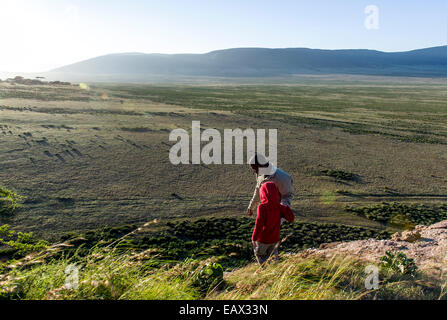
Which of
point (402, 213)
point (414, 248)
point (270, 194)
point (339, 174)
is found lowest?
point (402, 213)

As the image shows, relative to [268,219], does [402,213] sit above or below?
below

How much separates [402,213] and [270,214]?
10.7m

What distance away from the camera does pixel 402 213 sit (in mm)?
12656

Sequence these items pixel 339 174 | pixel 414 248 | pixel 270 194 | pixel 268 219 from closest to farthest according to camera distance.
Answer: pixel 270 194
pixel 268 219
pixel 414 248
pixel 339 174

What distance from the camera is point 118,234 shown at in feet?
33.9

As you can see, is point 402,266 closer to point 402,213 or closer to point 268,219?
point 268,219

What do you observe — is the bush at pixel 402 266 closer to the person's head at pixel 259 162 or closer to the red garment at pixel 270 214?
the red garment at pixel 270 214

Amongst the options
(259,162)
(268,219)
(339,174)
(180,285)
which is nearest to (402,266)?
(268,219)

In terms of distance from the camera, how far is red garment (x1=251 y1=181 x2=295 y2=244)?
4.48 metres

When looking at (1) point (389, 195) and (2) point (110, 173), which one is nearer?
(1) point (389, 195)
